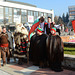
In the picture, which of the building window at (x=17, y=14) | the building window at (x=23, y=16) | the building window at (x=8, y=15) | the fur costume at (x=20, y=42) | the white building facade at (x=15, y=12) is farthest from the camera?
the building window at (x=23, y=16)

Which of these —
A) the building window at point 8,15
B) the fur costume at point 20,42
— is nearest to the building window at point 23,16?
the building window at point 8,15

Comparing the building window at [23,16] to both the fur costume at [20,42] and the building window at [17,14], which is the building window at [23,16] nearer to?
the building window at [17,14]

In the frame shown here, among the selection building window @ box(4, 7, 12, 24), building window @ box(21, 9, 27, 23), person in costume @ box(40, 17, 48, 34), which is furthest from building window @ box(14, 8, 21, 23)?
person in costume @ box(40, 17, 48, 34)

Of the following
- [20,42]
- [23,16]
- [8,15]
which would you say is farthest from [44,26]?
[23,16]

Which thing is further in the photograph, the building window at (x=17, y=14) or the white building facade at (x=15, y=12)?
the building window at (x=17, y=14)

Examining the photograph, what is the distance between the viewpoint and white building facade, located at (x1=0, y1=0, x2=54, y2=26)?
38769 millimetres

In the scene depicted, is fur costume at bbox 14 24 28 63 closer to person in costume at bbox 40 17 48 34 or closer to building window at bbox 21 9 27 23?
person in costume at bbox 40 17 48 34

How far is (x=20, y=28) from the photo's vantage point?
5.71m

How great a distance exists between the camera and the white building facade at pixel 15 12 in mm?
38769

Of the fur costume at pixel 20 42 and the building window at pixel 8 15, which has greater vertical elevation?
the building window at pixel 8 15

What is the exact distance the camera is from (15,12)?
42469 mm

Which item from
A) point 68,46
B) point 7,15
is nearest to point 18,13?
point 7,15

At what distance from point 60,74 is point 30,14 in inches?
1734

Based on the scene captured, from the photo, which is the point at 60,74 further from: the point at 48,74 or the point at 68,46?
the point at 68,46
